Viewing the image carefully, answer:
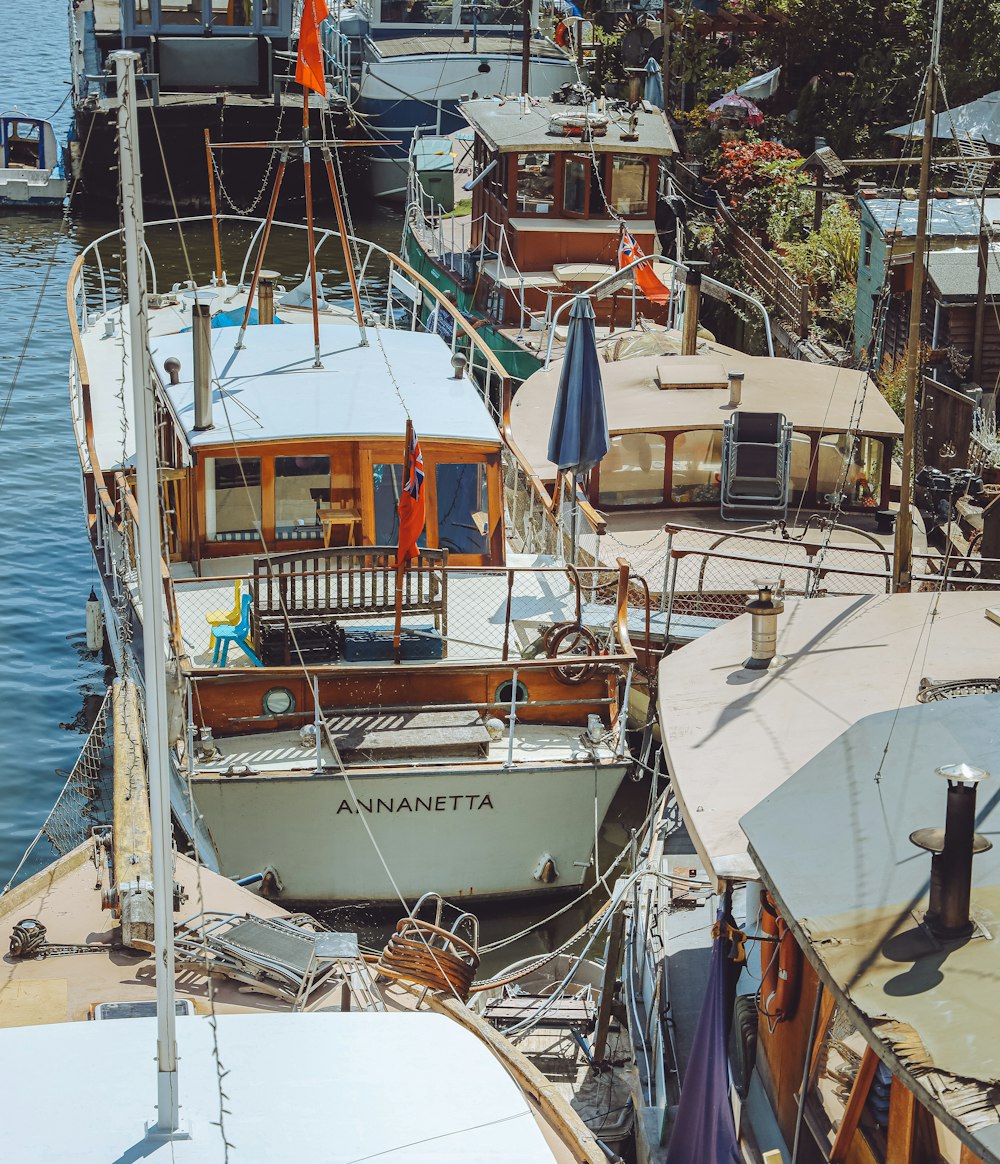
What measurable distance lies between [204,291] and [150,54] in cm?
1957

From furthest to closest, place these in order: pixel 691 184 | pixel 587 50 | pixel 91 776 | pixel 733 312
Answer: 1. pixel 587 50
2. pixel 691 184
3. pixel 733 312
4. pixel 91 776

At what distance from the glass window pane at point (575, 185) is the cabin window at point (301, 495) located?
1163 centimetres

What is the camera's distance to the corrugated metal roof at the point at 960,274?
2055 cm

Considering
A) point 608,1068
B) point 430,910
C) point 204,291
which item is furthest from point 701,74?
point 608,1068

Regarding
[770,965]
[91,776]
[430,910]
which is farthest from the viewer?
[91,776]

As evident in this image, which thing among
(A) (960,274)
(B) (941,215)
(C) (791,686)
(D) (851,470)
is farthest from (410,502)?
(B) (941,215)

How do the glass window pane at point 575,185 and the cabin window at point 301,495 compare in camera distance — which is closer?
the cabin window at point 301,495

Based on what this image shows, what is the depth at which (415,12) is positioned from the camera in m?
42.8

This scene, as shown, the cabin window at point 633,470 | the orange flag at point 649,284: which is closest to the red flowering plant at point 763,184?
the orange flag at point 649,284

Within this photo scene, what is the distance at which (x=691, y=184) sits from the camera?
107 ft

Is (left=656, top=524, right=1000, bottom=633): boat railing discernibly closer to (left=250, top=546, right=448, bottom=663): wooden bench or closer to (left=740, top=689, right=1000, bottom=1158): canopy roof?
(left=250, top=546, right=448, bottom=663): wooden bench

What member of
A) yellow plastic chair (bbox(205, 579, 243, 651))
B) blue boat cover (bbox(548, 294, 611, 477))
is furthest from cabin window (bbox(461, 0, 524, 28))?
yellow plastic chair (bbox(205, 579, 243, 651))

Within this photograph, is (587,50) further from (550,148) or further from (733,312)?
(550,148)

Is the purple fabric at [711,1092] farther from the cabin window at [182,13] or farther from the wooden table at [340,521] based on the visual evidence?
the cabin window at [182,13]
